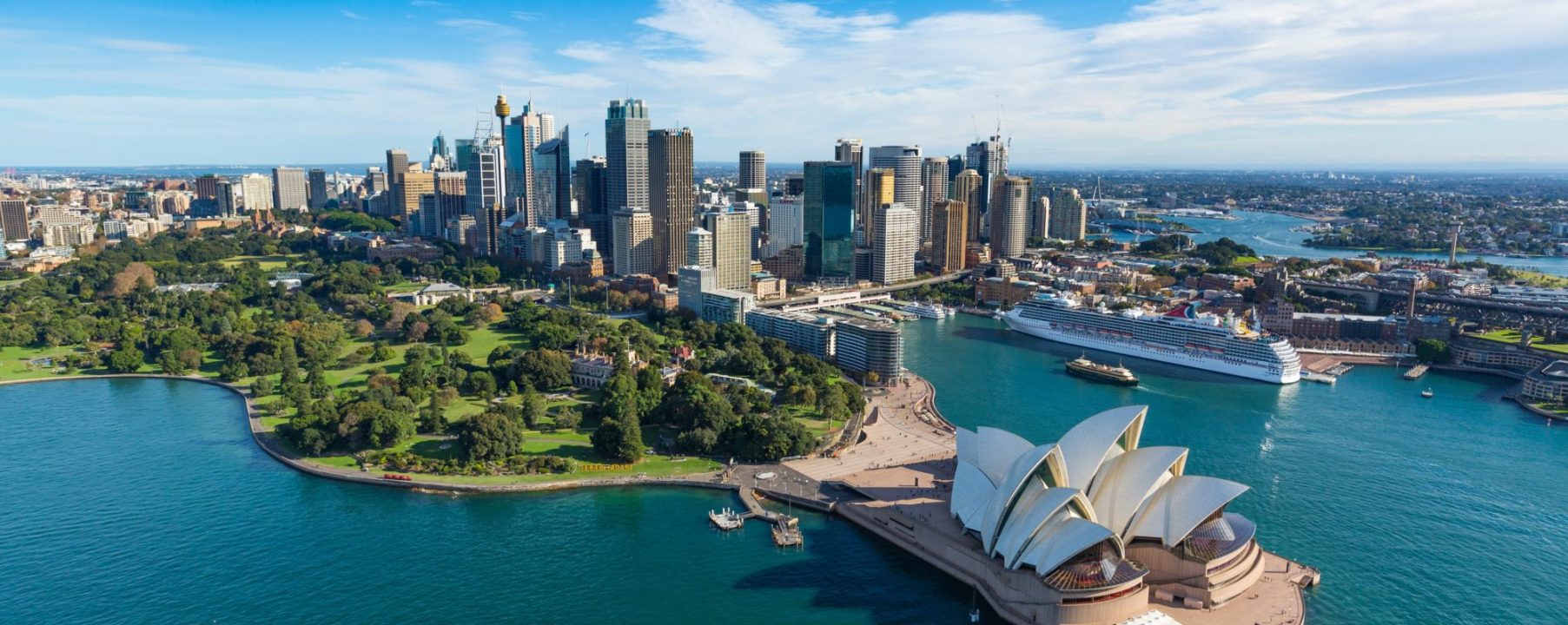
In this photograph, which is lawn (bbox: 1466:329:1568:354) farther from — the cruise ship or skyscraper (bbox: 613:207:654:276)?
skyscraper (bbox: 613:207:654:276)

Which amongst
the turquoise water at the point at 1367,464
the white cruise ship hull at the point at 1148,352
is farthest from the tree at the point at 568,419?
the white cruise ship hull at the point at 1148,352

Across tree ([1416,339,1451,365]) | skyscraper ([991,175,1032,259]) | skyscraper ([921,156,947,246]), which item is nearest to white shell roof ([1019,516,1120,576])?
tree ([1416,339,1451,365])

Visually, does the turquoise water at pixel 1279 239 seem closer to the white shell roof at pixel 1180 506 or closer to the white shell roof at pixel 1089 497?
the white shell roof at pixel 1180 506

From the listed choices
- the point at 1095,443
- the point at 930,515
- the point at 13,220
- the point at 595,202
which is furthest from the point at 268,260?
the point at 1095,443

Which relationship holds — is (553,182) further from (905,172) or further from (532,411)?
(532,411)

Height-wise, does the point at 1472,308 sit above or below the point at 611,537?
above

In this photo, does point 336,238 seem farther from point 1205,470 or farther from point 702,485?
point 1205,470

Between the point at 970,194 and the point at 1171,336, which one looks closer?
the point at 1171,336
